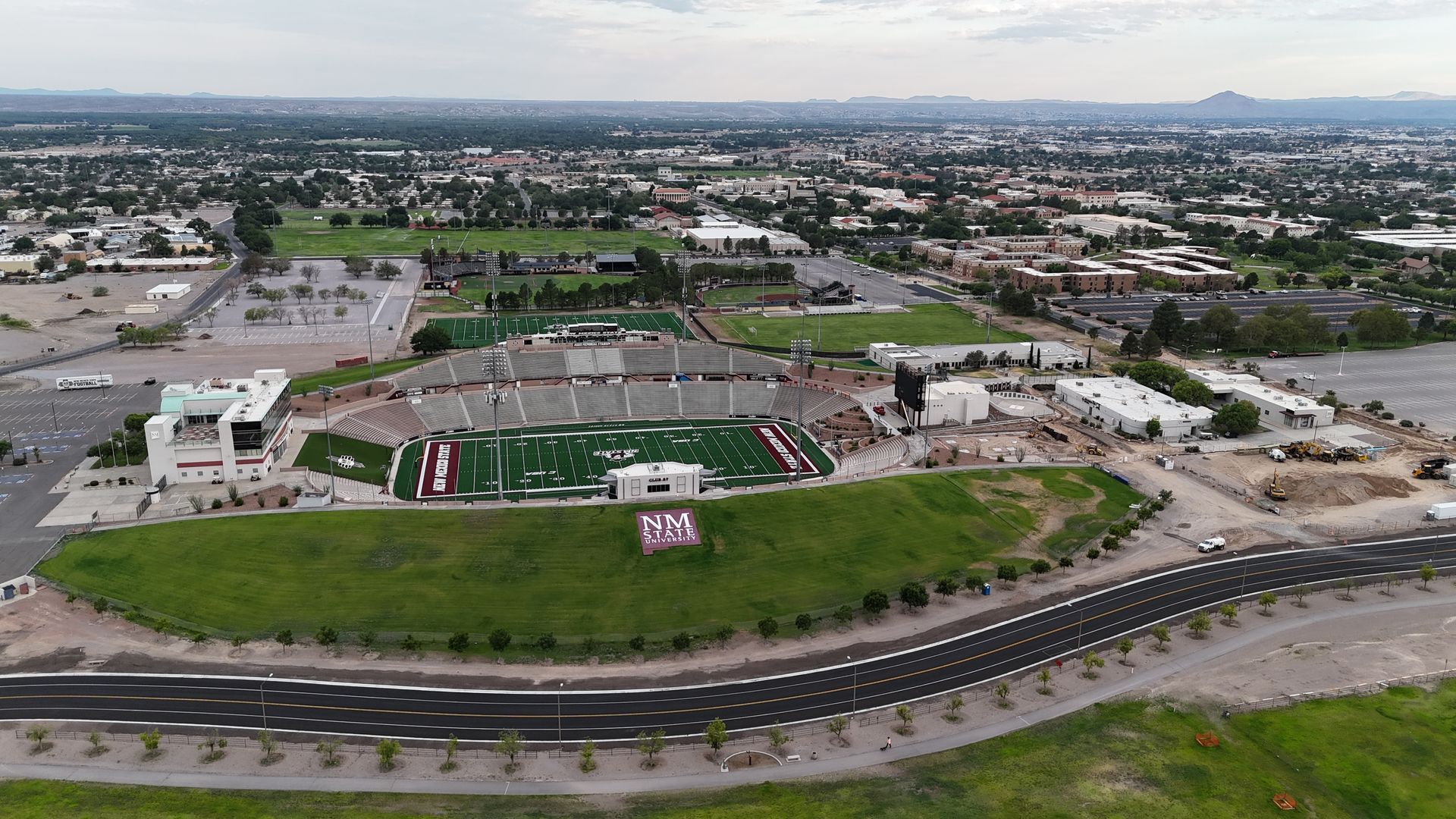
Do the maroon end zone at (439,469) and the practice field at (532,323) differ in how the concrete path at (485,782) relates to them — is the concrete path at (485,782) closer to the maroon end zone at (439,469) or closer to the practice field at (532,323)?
the maroon end zone at (439,469)

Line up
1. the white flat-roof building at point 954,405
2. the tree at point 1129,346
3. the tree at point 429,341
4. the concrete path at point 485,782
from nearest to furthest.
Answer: the concrete path at point 485,782 → the white flat-roof building at point 954,405 → the tree at point 429,341 → the tree at point 1129,346

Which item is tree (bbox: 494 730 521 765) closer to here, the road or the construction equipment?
the road

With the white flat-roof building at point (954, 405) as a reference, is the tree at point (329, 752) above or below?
below

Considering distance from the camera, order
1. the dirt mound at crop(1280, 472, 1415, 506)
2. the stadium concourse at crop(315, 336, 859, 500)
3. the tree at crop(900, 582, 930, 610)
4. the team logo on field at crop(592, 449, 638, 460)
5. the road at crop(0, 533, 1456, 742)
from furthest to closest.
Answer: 1. the team logo on field at crop(592, 449, 638, 460)
2. the stadium concourse at crop(315, 336, 859, 500)
3. the dirt mound at crop(1280, 472, 1415, 506)
4. the tree at crop(900, 582, 930, 610)
5. the road at crop(0, 533, 1456, 742)

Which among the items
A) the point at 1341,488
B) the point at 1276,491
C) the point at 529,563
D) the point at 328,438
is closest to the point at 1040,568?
the point at 1276,491

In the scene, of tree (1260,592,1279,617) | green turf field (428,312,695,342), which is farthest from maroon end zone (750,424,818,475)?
tree (1260,592,1279,617)

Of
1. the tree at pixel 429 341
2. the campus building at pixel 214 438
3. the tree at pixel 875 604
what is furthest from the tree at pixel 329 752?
the tree at pixel 429 341

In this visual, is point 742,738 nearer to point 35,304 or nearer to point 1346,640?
point 1346,640
